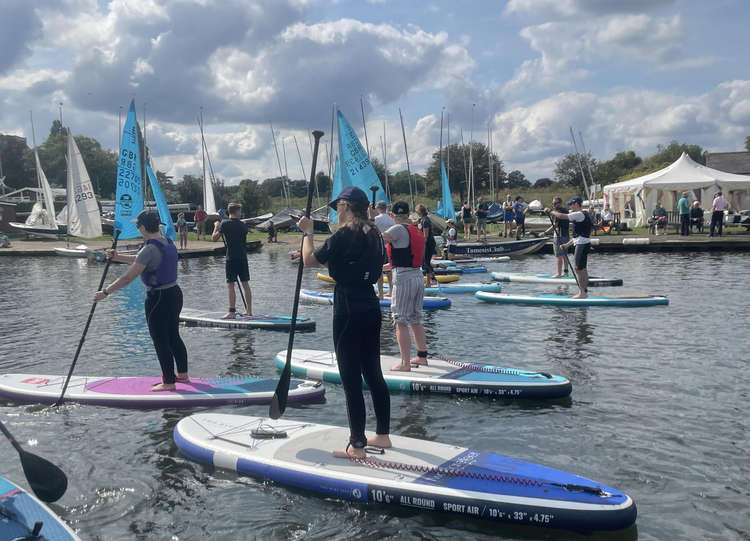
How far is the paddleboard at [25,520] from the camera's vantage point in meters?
3.40

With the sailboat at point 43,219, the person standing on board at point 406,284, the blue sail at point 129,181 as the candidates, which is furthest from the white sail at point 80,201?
the person standing on board at point 406,284

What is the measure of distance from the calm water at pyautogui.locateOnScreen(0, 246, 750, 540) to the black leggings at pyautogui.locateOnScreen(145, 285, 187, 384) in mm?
557

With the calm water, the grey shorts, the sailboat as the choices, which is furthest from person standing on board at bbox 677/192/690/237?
the sailboat

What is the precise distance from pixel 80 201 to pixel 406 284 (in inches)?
1049

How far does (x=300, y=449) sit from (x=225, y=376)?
10.6ft

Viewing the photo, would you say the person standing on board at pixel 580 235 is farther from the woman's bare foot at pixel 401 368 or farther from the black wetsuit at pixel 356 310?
the black wetsuit at pixel 356 310

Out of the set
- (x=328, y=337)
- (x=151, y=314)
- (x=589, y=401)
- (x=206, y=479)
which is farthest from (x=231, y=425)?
(x=328, y=337)

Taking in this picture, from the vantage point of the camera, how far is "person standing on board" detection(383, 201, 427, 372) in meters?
7.34

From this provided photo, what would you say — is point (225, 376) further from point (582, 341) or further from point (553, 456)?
point (582, 341)

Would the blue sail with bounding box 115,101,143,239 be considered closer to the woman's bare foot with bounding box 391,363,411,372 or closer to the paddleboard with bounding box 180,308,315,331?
the paddleboard with bounding box 180,308,315,331

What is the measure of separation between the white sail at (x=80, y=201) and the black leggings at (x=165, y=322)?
2481cm

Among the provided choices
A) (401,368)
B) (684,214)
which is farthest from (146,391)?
A: (684,214)

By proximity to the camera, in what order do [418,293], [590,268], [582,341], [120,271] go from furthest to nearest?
1. [120,271]
2. [590,268]
3. [582,341]
4. [418,293]

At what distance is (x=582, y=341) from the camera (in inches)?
375
